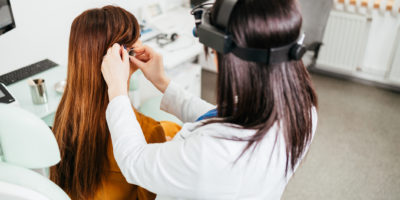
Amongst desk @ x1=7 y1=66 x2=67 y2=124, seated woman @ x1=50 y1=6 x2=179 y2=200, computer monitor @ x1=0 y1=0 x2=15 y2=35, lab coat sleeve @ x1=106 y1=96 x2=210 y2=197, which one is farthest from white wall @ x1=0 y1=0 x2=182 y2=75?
lab coat sleeve @ x1=106 y1=96 x2=210 y2=197

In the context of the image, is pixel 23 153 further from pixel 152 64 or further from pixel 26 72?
pixel 26 72

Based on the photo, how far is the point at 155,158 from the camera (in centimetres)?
84

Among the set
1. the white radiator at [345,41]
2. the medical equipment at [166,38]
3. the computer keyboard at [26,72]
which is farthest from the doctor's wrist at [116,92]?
the white radiator at [345,41]

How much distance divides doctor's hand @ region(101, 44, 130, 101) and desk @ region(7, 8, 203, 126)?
736 millimetres

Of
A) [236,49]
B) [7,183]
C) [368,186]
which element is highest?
[236,49]

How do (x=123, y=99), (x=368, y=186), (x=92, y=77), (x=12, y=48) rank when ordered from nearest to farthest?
(x=123, y=99) < (x=92, y=77) < (x=12, y=48) < (x=368, y=186)

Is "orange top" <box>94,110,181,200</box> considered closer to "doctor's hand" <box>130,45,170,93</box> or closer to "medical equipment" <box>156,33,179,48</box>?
"doctor's hand" <box>130,45,170,93</box>

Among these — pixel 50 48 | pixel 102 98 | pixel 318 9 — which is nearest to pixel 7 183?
pixel 102 98

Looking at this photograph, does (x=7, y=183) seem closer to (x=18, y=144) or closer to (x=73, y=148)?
(x=18, y=144)

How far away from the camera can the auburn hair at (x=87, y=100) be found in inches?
46.9

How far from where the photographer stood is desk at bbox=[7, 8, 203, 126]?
1656mm

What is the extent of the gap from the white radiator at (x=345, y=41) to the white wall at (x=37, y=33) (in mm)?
1848

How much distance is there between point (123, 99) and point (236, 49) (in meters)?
0.33

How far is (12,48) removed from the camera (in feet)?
6.57
